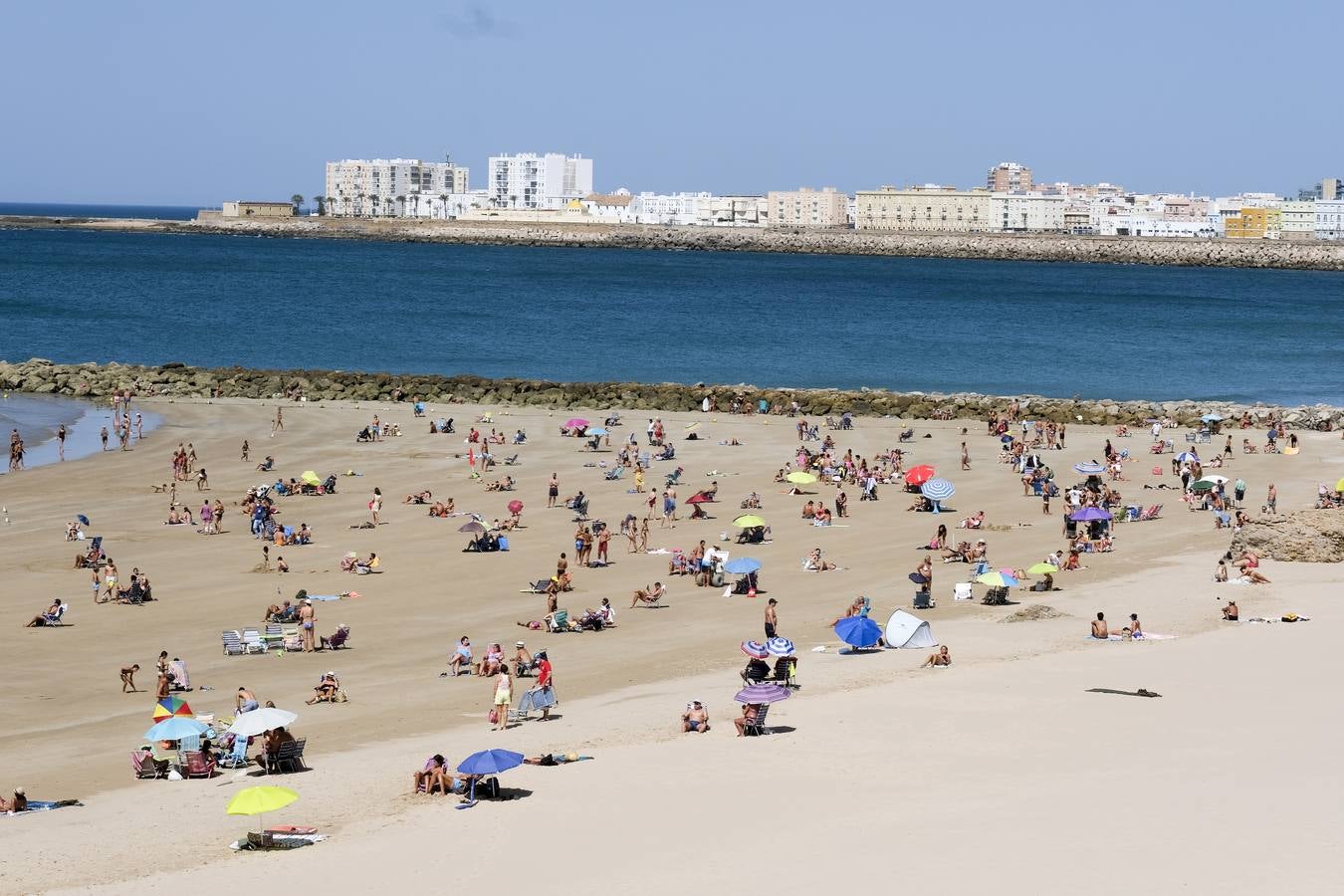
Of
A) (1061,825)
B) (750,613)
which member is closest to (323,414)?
(750,613)

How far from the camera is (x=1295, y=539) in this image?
1010 inches

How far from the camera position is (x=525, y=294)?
10781 centimetres

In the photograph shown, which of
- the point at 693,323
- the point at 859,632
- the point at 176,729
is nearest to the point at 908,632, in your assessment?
the point at 859,632

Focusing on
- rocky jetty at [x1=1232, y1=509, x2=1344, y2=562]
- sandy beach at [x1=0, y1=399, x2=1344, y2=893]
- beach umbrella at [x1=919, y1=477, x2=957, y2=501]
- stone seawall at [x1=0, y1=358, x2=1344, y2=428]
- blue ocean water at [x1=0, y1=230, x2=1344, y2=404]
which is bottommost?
sandy beach at [x1=0, y1=399, x2=1344, y2=893]

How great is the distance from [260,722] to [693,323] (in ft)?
238

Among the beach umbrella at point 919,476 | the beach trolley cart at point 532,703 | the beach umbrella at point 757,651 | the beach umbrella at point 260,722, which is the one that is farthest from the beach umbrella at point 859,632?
the beach umbrella at point 919,476

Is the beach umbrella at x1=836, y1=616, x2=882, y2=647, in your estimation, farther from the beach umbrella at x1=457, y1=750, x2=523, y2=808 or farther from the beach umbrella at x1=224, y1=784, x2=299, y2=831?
the beach umbrella at x1=224, y1=784, x2=299, y2=831

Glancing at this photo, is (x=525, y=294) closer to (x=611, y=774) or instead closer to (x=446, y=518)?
(x=446, y=518)

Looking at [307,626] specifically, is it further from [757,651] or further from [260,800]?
[260,800]

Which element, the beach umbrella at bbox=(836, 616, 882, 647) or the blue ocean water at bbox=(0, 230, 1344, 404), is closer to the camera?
the beach umbrella at bbox=(836, 616, 882, 647)

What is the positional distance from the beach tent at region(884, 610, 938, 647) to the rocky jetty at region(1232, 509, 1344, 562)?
277 inches

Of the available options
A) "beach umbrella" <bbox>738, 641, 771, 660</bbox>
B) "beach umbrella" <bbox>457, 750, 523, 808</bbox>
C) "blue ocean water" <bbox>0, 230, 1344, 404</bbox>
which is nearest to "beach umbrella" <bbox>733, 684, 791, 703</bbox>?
"beach umbrella" <bbox>738, 641, 771, 660</bbox>

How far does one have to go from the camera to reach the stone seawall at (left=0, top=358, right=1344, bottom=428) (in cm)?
4862

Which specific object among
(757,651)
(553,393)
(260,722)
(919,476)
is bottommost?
(260,722)
